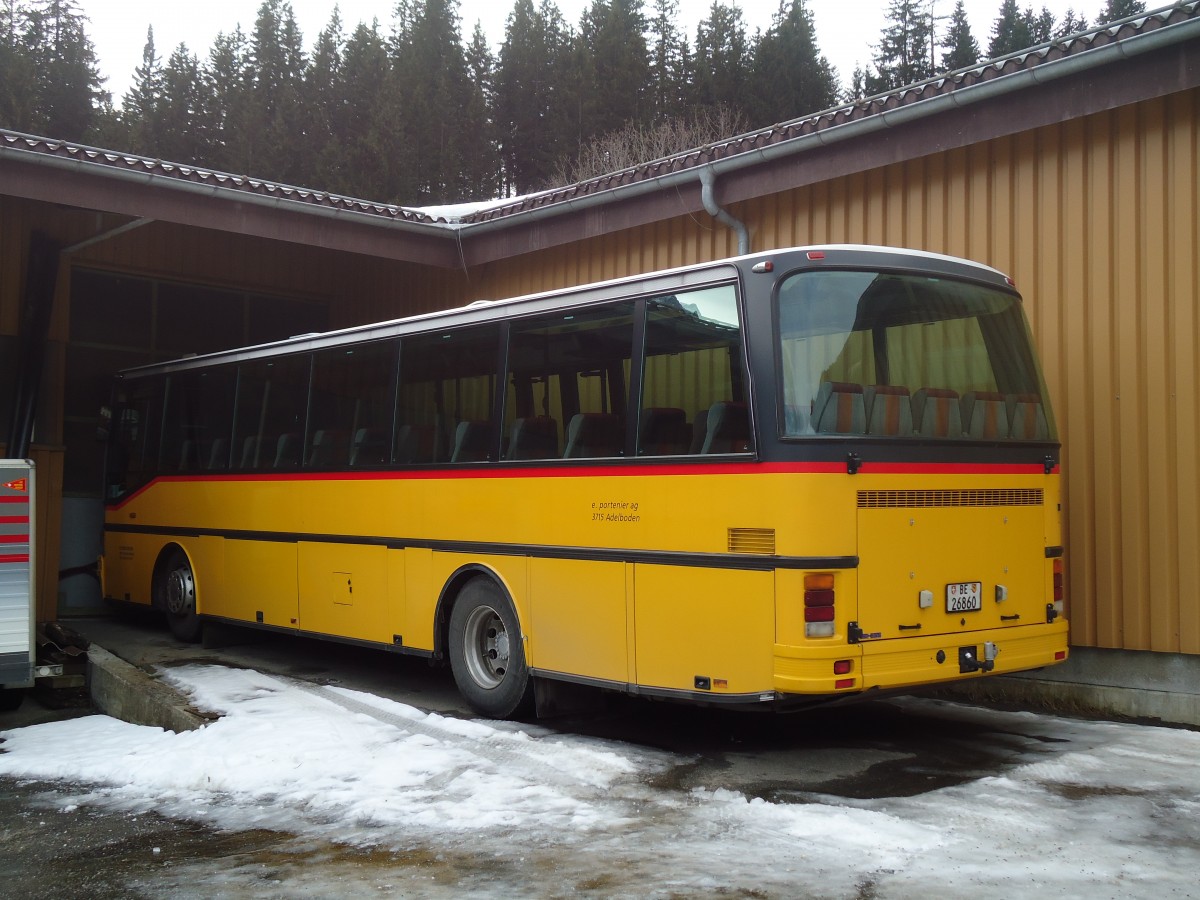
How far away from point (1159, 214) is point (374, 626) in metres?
6.68

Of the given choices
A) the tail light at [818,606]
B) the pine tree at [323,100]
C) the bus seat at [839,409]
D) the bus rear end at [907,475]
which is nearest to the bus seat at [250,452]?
the bus rear end at [907,475]

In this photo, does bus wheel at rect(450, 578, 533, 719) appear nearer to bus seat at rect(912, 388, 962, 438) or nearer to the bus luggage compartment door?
the bus luggage compartment door

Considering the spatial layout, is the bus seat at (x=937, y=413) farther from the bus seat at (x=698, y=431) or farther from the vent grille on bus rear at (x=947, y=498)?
the bus seat at (x=698, y=431)

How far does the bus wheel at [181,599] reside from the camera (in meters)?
12.8

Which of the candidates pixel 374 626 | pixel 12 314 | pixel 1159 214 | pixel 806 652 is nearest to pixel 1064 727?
pixel 806 652

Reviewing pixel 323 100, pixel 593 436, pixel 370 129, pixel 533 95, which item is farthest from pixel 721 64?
pixel 593 436

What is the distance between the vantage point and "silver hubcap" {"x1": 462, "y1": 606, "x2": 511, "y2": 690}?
8.90 m

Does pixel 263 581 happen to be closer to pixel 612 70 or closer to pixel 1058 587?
pixel 1058 587

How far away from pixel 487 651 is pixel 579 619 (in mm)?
1338

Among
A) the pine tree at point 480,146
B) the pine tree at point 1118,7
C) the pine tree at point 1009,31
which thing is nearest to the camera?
the pine tree at point 1118,7

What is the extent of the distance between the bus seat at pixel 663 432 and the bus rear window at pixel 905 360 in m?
0.77

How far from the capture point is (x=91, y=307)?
15.7 metres

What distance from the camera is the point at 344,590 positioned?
34.4 ft

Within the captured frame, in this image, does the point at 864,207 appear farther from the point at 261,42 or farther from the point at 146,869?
the point at 261,42
